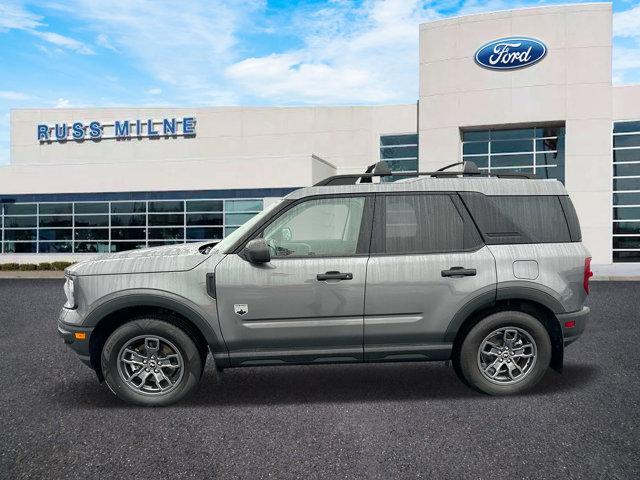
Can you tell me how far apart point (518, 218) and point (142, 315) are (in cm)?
344

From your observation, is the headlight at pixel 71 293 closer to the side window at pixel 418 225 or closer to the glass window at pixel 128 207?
the side window at pixel 418 225

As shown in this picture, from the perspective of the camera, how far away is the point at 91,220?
103ft

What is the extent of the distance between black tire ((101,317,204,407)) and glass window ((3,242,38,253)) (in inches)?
1185

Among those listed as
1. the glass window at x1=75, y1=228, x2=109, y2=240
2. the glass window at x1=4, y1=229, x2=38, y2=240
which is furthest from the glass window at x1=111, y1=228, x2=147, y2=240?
the glass window at x1=4, y1=229, x2=38, y2=240

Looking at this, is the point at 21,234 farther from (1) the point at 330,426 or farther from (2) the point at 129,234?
(1) the point at 330,426

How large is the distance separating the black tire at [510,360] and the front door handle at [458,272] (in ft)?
1.44

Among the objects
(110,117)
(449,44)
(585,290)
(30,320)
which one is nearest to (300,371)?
(585,290)

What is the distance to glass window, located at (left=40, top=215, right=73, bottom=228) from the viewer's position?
1249 inches

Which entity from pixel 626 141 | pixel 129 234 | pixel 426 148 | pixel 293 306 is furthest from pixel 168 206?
pixel 293 306

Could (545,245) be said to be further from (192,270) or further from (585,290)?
(192,270)

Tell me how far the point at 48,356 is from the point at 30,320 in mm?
3722

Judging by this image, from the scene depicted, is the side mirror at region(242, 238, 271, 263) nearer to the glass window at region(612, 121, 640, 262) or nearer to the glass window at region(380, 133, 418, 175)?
the glass window at region(612, 121, 640, 262)

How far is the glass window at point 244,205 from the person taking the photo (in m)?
29.6

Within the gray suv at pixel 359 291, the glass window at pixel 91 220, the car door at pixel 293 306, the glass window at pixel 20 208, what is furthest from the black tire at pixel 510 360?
the glass window at pixel 20 208
